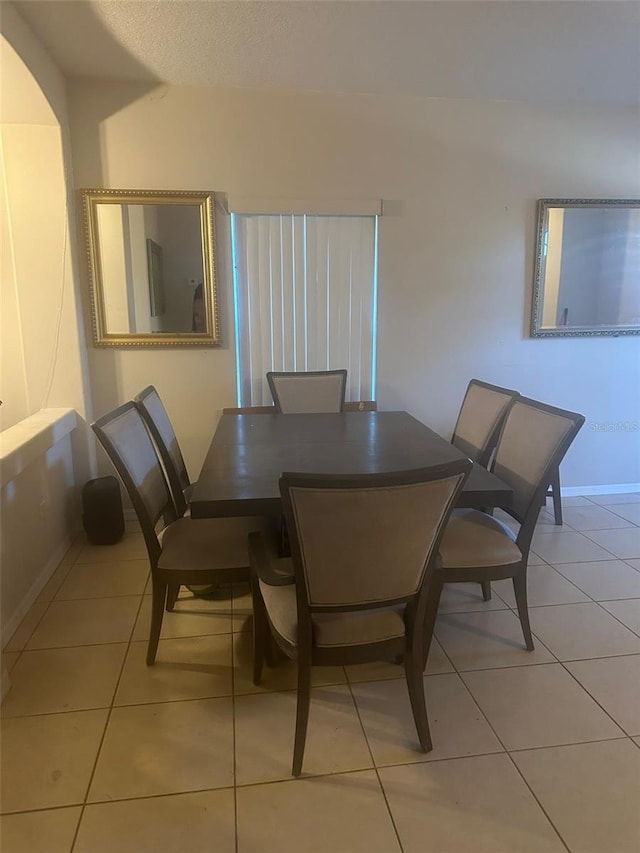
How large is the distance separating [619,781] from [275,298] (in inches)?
106

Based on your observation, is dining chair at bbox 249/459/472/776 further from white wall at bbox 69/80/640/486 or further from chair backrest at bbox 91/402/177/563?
white wall at bbox 69/80/640/486

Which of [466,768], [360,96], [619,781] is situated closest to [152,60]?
[360,96]

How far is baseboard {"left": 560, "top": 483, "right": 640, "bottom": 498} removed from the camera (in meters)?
3.69

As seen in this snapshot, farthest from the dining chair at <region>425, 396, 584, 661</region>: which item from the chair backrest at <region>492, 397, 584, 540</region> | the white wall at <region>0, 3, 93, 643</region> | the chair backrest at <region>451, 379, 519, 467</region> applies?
the white wall at <region>0, 3, 93, 643</region>

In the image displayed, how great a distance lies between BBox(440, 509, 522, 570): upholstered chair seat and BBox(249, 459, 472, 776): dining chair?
439mm

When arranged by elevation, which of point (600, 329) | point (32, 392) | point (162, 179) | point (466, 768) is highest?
point (162, 179)

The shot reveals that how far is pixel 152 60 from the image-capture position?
2.59 meters

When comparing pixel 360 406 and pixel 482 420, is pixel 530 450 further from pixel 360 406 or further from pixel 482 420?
pixel 360 406

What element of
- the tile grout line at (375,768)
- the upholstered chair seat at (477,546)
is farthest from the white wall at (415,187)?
the tile grout line at (375,768)

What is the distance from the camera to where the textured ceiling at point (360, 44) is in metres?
2.16

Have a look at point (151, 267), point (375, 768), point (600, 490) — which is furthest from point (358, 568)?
point (600, 490)

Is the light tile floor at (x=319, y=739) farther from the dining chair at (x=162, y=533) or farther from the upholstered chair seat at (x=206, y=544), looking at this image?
Answer: the upholstered chair seat at (x=206, y=544)

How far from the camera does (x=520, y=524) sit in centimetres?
200

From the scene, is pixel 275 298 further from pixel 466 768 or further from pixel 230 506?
pixel 466 768
